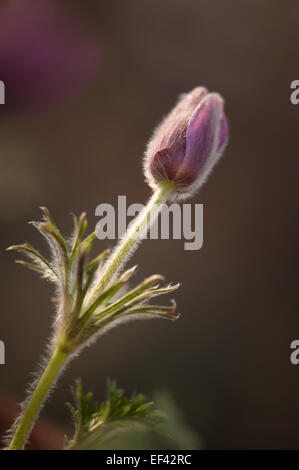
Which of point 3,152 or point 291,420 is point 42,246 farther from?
point 291,420

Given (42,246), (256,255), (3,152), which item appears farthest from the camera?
(256,255)

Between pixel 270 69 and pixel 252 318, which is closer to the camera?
pixel 252 318

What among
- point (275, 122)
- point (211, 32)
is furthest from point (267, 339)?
point (211, 32)

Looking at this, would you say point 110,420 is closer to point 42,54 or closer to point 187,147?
point 187,147

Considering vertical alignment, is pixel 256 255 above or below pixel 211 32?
below

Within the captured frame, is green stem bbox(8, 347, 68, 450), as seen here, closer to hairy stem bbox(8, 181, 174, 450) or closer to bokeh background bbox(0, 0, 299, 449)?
hairy stem bbox(8, 181, 174, 450)

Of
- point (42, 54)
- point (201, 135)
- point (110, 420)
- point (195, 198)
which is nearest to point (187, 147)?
point (201, 135)

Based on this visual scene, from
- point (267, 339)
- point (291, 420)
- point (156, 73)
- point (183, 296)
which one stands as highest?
point (156, 73)
